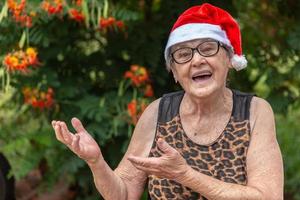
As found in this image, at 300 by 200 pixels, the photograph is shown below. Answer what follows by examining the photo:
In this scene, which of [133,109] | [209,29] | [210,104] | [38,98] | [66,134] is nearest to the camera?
[66,134]

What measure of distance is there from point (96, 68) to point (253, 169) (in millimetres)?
1841

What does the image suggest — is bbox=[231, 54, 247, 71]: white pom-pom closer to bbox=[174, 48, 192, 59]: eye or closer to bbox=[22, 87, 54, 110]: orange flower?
bbox=[174, 48, 192, 59]: eye

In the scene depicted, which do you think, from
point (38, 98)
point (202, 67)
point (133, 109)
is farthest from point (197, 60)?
point (38, 98)

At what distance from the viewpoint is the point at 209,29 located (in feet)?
7.64

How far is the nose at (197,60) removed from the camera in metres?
2.30

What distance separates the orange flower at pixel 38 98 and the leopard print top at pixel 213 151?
1.18 meters

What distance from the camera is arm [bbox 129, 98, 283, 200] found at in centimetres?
216

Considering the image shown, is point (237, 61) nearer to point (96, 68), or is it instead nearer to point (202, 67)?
point (202, 67)

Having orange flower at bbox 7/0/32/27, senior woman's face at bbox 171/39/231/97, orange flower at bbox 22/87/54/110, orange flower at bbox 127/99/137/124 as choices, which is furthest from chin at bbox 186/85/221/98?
orange flower at bbox 22/87/54/110

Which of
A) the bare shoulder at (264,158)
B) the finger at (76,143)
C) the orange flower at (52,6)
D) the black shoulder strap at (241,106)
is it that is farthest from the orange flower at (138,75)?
the finger at (76,143)

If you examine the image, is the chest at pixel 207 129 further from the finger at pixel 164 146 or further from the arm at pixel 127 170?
the finger at pixel 164 146

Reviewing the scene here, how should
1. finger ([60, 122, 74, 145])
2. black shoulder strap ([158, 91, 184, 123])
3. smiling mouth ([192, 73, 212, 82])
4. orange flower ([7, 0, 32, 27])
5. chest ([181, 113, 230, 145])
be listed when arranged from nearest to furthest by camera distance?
finger ([60, 122, 74, 145])
smiling mouth ([192, 73, 212, 82])
chest ([181, 113, 230, 145])
black shoulder strap ([158, 91, 184, 123])
orange flower ([7, 0, 32, 27])

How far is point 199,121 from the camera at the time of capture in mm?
2477

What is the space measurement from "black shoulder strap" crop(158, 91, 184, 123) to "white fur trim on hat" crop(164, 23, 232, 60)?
0.94 feet
